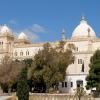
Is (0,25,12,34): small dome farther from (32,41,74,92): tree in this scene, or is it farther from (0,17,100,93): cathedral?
(32,41,74,92): tree

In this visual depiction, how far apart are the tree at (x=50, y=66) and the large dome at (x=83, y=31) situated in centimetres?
1823

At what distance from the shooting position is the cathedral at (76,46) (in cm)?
7269

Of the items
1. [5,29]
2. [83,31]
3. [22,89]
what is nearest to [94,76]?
[22,89]

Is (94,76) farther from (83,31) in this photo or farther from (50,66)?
(83,31)

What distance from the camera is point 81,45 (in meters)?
85.4

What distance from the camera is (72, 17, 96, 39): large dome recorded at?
277 ft

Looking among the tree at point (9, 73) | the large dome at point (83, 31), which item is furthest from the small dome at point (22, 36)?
the tree at point (9, 73)

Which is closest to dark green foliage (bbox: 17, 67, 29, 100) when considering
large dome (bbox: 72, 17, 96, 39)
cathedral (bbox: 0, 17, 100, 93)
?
cathedral (bbox: 0, 17, 100, 93)

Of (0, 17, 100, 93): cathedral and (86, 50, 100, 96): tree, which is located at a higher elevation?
(0, 17, 100, 93): cathedral

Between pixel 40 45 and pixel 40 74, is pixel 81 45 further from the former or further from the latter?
pixel 40 74

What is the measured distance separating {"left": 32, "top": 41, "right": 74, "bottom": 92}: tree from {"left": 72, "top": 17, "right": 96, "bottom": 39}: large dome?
1823cm

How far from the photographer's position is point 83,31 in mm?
84188

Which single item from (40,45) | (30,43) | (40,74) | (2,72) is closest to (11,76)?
(2,72)

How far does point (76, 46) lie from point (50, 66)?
21.8 m
